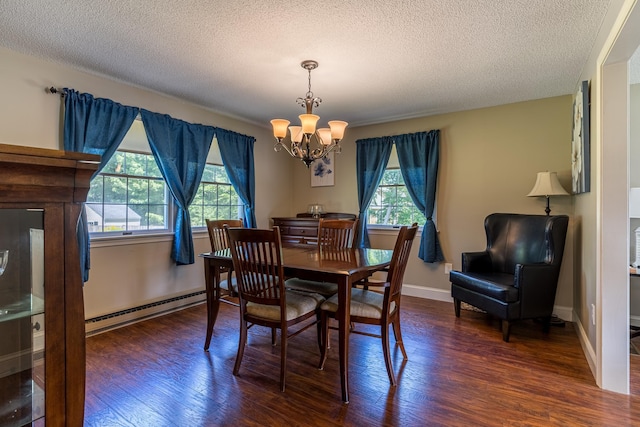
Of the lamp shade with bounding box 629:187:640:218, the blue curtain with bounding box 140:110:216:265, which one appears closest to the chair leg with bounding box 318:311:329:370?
the blue curtain with bounding box 140:110:216:265

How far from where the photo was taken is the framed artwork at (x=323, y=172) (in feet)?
16.1

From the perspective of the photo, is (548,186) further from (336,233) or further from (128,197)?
(128,197)

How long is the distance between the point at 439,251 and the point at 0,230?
400 cm

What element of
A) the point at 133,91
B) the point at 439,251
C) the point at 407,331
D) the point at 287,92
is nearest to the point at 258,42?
the point at 287,92

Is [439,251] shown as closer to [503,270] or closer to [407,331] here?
[503,270]

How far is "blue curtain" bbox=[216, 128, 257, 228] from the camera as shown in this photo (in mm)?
4125

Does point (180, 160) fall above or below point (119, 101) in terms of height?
below

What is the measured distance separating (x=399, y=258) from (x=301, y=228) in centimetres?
244

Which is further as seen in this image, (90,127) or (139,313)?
(139,313)

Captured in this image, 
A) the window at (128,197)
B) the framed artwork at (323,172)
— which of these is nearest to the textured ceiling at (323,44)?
the window at (128,197)

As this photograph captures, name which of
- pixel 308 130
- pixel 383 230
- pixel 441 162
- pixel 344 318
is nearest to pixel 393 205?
pixel 383 230

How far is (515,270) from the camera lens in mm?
2938

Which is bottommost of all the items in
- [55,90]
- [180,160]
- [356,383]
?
[356,383]

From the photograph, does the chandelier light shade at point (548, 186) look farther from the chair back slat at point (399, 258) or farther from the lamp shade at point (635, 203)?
the chair back slat at point (399, 258)
